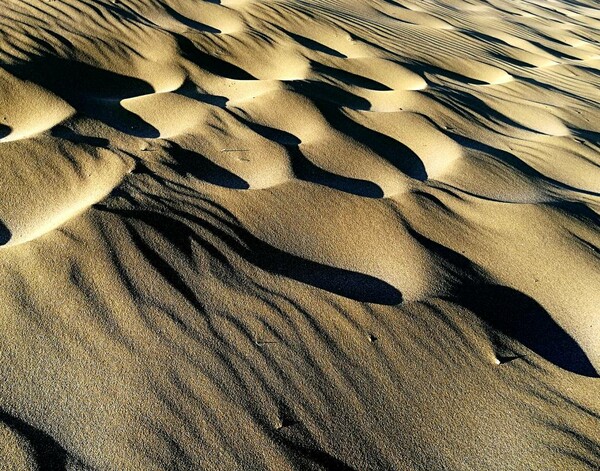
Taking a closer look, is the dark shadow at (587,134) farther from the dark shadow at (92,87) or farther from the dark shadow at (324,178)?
the dark shadow at (92,87)

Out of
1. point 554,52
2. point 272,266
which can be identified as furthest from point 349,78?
point 554,52

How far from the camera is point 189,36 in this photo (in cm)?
251

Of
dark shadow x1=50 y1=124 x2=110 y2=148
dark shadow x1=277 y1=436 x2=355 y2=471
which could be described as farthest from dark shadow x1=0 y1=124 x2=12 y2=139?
dark shadow x1=277 y1=436 x2=355 y2=471

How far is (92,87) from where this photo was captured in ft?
6.55

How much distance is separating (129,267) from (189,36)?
1.65 meters

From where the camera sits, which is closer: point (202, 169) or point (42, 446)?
point (42, 446)

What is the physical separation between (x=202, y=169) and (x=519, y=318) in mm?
1002

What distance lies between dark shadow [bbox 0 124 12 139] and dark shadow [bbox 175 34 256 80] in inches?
35.9

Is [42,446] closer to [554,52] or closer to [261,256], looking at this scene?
[261,256]

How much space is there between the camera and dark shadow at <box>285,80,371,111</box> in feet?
7.25

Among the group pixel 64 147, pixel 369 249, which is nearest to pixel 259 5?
pixel 64 147

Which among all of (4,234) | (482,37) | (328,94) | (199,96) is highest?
(482,37)

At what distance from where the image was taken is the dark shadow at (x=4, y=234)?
126cm

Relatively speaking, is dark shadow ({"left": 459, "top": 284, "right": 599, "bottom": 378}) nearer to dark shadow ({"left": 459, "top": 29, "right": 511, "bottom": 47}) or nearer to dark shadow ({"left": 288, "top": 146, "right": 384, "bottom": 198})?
dark shadow ({"left": 288, "top": 146, "right": 384, "bottom": 198})
